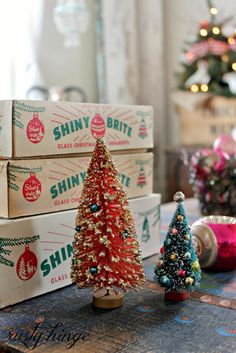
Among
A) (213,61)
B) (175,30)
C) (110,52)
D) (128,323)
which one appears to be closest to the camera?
(128,323)

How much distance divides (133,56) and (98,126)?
247cm

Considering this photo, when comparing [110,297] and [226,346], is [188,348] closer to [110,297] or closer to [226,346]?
[226,346]

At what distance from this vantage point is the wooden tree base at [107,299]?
2.55ft

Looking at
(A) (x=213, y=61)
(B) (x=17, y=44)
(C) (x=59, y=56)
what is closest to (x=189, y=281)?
(A) (x=213, y=61)

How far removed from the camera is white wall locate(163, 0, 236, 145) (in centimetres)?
342

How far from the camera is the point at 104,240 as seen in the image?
76 cm

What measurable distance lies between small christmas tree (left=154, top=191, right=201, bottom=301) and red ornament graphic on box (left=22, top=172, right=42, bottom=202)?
0.23 meters

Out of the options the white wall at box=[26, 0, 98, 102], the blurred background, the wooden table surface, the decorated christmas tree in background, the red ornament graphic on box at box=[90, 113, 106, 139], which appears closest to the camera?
the wooden table surface

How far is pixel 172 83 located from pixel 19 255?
2907 mm

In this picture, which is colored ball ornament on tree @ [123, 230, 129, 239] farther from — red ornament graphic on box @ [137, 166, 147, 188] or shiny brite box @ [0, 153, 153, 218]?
red ornament graphic on box @ [137, 166, 147, 188]

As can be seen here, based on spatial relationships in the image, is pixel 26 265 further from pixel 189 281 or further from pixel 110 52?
pixel 110 52

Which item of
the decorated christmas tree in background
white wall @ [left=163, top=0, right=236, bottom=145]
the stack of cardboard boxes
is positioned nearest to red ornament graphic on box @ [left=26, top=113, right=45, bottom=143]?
the stack of cardboard boxes

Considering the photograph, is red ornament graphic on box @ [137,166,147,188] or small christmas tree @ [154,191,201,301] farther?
red ornament graphic on box @ [137,166,147,188]

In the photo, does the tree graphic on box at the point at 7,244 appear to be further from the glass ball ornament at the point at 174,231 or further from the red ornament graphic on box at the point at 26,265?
the glass ball ornament at the point at 174,231
